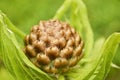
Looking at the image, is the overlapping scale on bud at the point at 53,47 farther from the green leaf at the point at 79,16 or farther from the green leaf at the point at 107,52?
the green leaf at the point at 79,16

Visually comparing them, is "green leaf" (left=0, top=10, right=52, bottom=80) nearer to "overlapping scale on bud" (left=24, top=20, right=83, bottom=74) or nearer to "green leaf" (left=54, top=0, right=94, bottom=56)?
"overlapping scale on bud" (left=24, top=20, right=83, bottom=74)

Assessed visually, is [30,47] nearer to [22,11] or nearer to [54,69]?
[54,69]

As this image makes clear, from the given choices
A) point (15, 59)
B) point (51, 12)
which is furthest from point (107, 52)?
point (51, 12)

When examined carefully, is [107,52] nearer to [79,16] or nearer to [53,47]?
[53,47]

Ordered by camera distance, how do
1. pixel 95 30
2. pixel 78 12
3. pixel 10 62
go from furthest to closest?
pixel 95 30, pixel 78 12, pixel 10 62

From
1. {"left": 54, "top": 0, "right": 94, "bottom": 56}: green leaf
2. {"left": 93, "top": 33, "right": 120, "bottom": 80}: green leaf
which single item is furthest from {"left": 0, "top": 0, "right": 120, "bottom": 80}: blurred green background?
{"left": 93, "top": 33, "right": 120, "bottom": 80}: green leaf

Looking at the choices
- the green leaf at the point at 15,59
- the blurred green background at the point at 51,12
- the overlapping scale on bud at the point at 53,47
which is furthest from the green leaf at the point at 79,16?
the blurred green background at the point at 51,12

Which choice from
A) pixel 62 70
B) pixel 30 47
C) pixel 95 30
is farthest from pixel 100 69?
pixel 95 30
